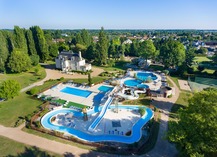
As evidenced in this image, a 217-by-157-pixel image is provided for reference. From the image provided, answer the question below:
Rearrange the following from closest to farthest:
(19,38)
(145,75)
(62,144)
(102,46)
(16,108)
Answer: (62,144)
(16,108)
(145,75)
(19,38)
(102,46)

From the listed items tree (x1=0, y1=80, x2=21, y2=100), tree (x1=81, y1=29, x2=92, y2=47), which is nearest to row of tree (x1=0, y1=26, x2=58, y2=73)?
tree (x1=0, y1=80, x2=21, y2=100)

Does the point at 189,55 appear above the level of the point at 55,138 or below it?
above

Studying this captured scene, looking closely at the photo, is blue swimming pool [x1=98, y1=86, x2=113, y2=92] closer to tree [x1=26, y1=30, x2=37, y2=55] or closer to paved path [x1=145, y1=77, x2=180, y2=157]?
paved path [x1=145, y1=77, x2=180, y2=157]

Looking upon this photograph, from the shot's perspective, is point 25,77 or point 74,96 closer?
point 74,96

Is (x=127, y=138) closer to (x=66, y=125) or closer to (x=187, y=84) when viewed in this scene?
(x=66, y=125)

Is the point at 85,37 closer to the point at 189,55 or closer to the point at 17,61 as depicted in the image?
the point at 17,61

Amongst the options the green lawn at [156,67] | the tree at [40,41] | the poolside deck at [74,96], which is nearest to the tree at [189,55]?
the green lawn at [156,67]

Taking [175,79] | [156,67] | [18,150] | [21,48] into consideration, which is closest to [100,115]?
[18,150]

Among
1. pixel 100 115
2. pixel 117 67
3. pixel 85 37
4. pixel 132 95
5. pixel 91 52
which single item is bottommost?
pixel 100 115
